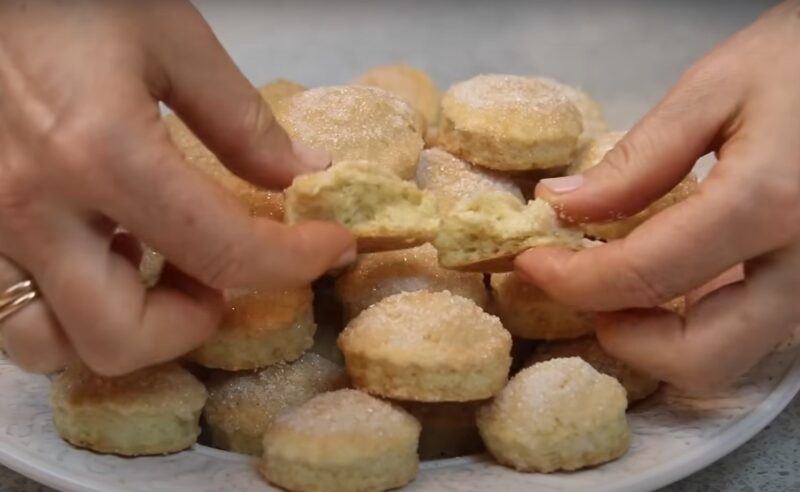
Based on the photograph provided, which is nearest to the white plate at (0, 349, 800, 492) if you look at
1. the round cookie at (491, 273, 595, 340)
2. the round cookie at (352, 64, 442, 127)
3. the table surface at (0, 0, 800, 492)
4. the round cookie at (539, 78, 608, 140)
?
the round cookie at (491, 273, 595, 340)

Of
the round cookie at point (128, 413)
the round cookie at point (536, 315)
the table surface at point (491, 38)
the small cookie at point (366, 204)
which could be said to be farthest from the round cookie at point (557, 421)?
the table surface at point (491, 38)

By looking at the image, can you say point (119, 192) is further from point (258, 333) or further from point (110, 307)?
point (258, 333)

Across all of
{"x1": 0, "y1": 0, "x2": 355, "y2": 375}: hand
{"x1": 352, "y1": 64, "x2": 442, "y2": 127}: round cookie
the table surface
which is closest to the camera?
{"x1": 0, "y1": 0, "x2": 355, "y2": 375}: hand

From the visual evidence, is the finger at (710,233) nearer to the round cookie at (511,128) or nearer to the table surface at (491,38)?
the round cookie at (511,128)

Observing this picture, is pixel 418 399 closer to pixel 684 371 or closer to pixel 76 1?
pixel 684 371

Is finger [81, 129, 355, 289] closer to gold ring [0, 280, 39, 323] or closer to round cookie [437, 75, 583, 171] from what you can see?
gold ring [0, 280, 39, 323]

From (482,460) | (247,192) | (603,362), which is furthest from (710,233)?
(247,192)

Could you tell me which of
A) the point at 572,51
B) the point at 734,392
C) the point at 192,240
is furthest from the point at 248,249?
the point at 572,51

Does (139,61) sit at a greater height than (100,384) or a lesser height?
greater
